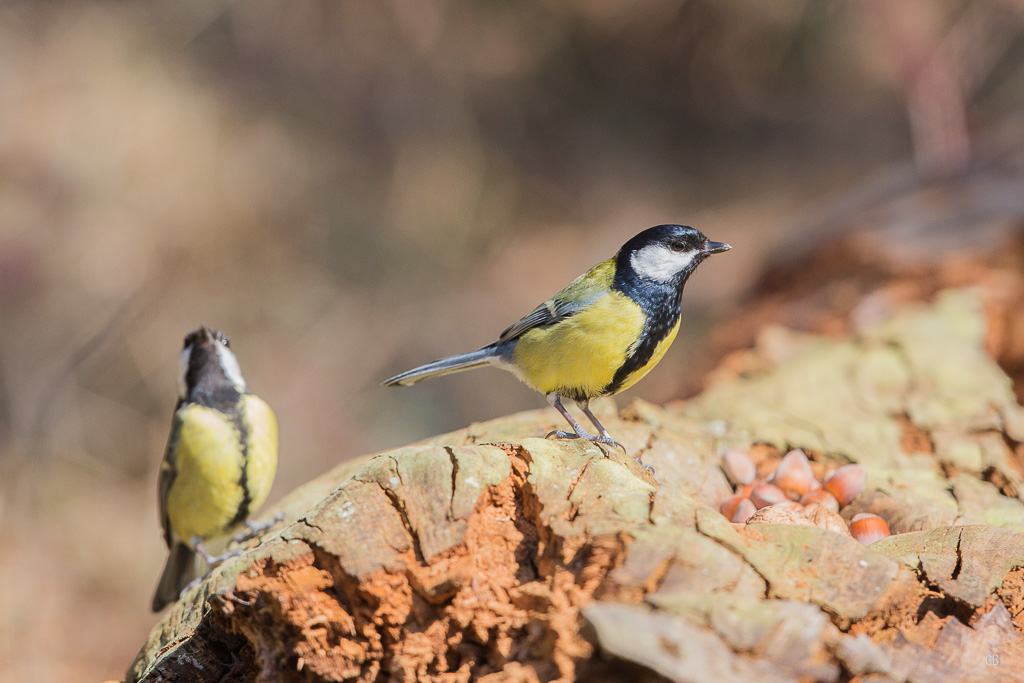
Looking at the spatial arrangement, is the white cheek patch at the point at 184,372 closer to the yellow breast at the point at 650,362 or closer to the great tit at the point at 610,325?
the great tit at the point at 610,325

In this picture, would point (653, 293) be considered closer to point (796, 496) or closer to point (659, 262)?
point (659, 262)

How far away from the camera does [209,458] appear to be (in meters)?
2.98

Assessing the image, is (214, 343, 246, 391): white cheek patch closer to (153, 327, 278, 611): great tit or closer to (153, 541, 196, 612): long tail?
(153, 327, 278, 611): great tit

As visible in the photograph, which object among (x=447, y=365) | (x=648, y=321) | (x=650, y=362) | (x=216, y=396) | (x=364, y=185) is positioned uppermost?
(x=364, y=185)

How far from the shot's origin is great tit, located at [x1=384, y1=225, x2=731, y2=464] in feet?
8.40

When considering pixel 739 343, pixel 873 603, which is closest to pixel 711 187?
pixel 739 343

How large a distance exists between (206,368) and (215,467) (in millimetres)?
447

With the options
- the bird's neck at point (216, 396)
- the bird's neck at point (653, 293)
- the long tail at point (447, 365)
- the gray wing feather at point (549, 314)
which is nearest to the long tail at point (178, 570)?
the bird's neck at point (216, 396)

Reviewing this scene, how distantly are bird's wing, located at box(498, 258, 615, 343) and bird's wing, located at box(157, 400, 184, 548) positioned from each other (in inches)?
57.6

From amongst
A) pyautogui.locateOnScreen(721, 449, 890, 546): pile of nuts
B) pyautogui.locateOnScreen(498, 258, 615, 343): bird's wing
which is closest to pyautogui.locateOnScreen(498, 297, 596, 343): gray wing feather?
pyautogui.locateOnScreen(498, 258, 615, 343): bird's wing

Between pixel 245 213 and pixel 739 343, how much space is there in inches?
186

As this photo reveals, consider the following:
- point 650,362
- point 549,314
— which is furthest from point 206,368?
point 650,362

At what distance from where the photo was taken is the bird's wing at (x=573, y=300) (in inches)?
106

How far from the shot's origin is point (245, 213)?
22.5ft
